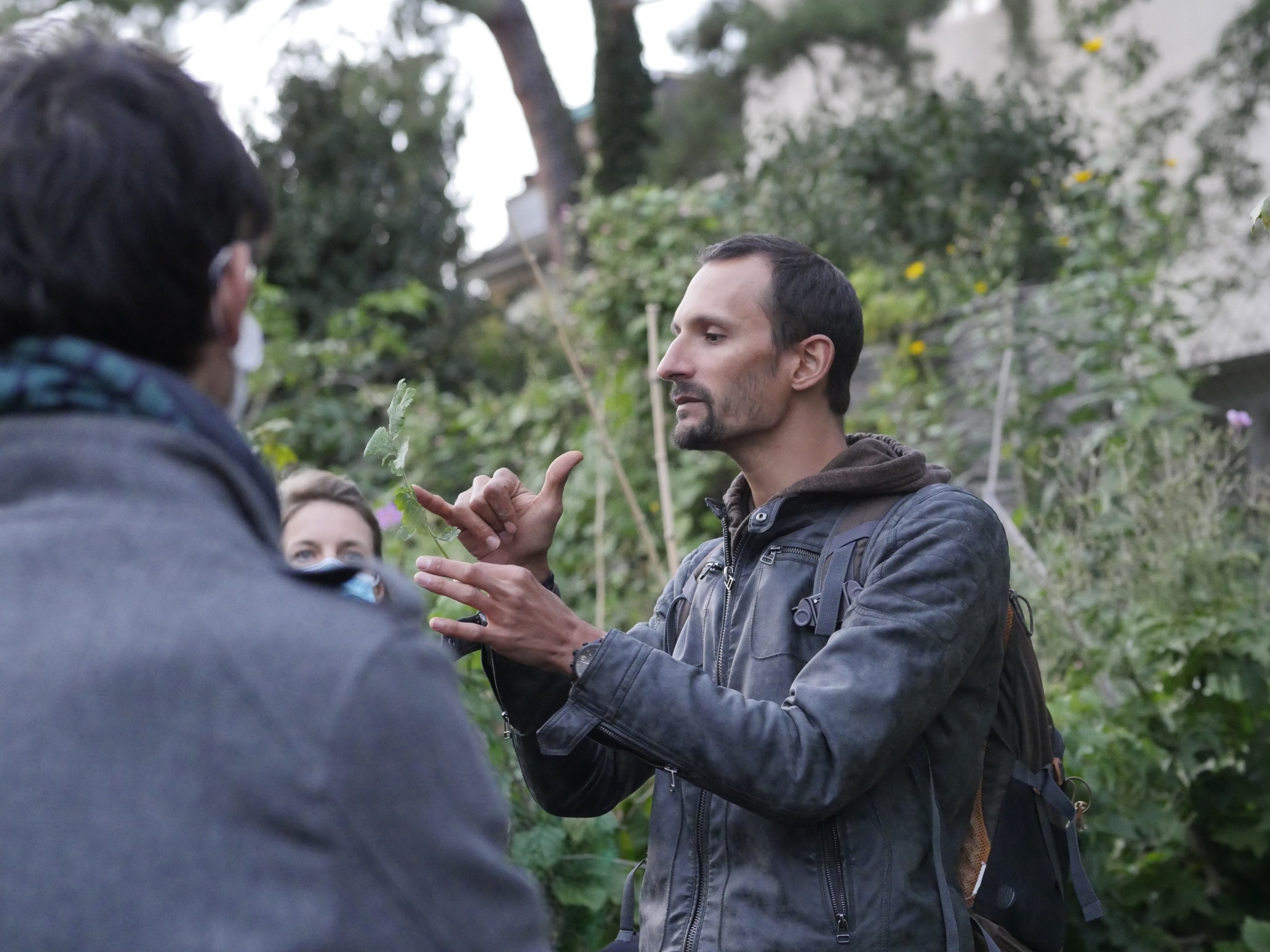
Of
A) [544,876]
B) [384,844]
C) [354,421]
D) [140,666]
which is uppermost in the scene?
[140,666]

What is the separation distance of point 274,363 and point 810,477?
5.34 m

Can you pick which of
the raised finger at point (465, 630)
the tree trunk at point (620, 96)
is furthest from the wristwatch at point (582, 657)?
the tree trunk at point (620, 96)

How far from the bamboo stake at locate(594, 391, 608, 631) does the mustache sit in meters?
1.15

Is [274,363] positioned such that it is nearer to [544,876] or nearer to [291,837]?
[544,876]

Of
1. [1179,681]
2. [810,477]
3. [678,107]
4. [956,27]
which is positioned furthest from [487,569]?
[956,27]

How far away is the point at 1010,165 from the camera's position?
8.10 m

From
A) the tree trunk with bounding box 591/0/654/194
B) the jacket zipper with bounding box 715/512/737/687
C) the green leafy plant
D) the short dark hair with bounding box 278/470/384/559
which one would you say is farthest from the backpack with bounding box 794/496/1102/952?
the tree trunk with bounding box 591/0/654/194

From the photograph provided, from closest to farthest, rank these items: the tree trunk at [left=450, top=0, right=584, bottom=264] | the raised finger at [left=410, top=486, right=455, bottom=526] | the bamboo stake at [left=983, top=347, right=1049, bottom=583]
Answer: the raised finger at [left=410, top=486, right=455, bottom=526], the bamboo stake at [left=983, top=347, right=1049, bottom=583], the tree trunk at [left=450, top=0, right=584, bottom=264]

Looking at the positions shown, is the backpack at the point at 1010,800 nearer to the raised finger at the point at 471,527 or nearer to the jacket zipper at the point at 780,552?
the jacket zipper at the point at 780,552

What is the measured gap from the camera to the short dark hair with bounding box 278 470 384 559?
3.21 meters

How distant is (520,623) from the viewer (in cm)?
190

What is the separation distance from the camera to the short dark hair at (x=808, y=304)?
2.39 meters

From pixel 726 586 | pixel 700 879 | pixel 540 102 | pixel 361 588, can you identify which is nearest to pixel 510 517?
pixel 726 586

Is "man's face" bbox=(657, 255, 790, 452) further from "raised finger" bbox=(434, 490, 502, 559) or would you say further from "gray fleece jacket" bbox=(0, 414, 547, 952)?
"gray fleece jacket" bbox=(0, 414, 547, 952)
